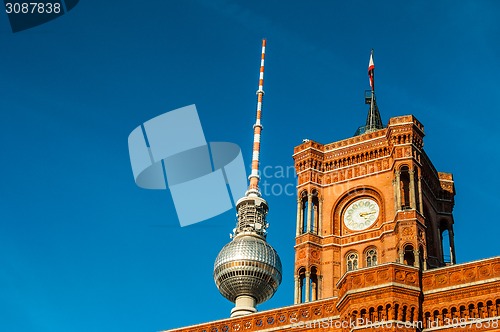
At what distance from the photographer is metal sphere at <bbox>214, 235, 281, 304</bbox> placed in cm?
6488

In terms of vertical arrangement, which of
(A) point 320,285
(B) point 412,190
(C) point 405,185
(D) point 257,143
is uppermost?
(D) point 257,143

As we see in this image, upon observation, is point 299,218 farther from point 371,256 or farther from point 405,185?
point 405,185

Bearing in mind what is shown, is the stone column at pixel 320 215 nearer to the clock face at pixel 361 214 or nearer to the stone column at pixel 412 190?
the clock face at pixel 361 214

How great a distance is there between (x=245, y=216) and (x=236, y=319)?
A: 85.2 feet

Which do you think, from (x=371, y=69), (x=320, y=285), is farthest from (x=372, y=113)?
(x=320, y=285)

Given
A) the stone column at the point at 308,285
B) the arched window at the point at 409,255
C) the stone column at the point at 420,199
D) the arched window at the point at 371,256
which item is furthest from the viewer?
the arched window at the point at 371,256

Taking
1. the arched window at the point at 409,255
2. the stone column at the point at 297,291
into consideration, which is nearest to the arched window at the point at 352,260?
the stone column at the point at 297,291

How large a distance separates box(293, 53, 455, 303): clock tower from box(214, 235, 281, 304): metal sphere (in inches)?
91.3

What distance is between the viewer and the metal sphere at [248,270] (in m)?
64.9

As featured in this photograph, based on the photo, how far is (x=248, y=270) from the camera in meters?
64.6

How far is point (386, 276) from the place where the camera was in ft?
127

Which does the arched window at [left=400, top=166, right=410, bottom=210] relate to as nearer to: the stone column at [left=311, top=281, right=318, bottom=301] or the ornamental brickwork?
the ornamental brickwork

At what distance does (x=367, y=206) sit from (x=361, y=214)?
2.70 ft

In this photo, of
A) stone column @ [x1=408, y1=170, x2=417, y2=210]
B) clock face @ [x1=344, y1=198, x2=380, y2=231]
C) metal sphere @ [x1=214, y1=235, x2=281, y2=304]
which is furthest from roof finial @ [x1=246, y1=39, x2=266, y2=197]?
stone column @ [x1=408, y1=170, x2=417, y2=210]
